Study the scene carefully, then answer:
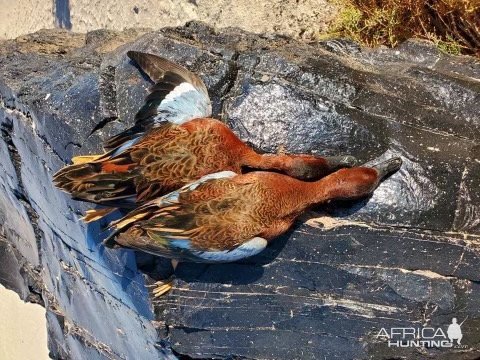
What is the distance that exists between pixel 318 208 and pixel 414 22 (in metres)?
1.81

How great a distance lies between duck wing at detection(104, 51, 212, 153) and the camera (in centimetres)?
294

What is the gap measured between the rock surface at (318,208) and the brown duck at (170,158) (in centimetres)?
10

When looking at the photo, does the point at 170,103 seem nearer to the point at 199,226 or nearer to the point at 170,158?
the point at 170,158

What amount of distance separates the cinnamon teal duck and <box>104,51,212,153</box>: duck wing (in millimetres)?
300

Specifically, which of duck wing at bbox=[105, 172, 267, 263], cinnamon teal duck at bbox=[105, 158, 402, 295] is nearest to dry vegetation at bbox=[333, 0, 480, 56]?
cinnamon teal duck at bbox=[105, 158, 402, 295]

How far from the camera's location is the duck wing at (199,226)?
2.67m

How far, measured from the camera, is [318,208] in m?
2.89

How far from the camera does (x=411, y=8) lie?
13.8 ft

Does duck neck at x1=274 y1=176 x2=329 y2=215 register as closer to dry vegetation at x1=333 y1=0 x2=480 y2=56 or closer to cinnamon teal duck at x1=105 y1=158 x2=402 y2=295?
cinnamon teal duck at x1=105 y1=158 x2=402 y2=295

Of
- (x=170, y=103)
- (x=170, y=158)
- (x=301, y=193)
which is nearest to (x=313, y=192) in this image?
(x=301, y=193)

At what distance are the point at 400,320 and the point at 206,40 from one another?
1404 millimetres

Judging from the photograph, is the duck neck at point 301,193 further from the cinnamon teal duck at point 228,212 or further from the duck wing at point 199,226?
the duck wing at point 199,226

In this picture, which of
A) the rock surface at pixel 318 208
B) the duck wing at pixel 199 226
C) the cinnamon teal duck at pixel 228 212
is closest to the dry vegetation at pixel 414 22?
the rock surface at pixel 318 208

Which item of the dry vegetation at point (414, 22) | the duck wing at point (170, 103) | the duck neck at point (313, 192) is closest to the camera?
the duck neck at point (313, 192)
